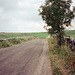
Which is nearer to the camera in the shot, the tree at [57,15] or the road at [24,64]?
the road at [24,64]

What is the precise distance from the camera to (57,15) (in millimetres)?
16109

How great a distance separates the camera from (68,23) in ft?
54.1

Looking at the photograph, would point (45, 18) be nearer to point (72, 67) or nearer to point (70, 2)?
point (70, 2)

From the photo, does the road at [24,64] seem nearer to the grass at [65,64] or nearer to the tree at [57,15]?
the grass at [65,64]

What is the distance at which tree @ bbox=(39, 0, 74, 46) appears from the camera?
51.8ft

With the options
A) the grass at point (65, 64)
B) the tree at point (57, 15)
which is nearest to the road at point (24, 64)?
the grass at point (65, 64)

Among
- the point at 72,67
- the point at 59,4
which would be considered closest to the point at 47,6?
the point at 59,4

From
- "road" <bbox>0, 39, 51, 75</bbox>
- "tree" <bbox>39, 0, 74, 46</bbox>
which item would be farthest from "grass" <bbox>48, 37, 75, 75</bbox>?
"tree" <bbox>39, 0, 74, 46</bbox>

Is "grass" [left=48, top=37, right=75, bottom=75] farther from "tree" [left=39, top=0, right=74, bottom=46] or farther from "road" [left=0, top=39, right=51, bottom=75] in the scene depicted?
"tree" [left=39, top=0, right=74, bottom=46]

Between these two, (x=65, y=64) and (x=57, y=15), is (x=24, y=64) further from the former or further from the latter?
(x=57, y=15)

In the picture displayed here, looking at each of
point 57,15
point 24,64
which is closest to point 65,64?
point 24,64

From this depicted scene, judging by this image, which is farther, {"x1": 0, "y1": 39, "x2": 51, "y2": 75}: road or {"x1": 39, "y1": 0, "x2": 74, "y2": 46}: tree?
{"x1": 39, "y1": 0, "x2": 74, "y2": 46}: tree

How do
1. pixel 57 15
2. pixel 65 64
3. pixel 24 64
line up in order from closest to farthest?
pixel 65 64 → pixel 24 64 → pixel 57 15

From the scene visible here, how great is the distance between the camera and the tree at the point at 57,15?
621 inches
